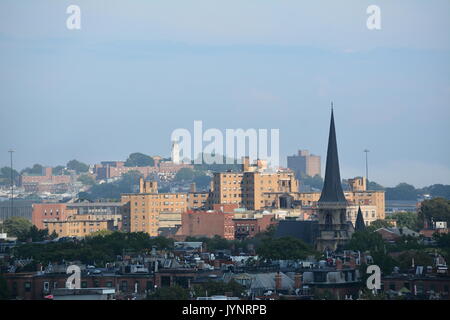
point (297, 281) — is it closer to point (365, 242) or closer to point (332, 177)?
point (365, 242)

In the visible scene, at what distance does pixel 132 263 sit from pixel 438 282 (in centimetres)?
2353

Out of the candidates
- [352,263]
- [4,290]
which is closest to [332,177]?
[352,263]

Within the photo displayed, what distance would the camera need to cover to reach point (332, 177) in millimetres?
169375

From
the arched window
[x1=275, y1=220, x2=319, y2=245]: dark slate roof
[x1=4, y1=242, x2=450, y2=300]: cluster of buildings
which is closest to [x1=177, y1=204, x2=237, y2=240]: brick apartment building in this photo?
[x1=275, y1=220, x2=319, y2=245]: dark slate roof

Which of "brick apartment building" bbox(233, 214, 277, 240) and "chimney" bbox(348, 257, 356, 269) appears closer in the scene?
"chimney" bbox(348, 257, 356, 269)

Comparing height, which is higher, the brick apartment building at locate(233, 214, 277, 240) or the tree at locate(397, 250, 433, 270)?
the brick apartment building at locate(233, 214, 277, 240)

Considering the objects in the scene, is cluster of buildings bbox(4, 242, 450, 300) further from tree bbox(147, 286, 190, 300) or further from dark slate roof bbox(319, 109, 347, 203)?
dark slate roof bbox(319, 109, 347, 203)

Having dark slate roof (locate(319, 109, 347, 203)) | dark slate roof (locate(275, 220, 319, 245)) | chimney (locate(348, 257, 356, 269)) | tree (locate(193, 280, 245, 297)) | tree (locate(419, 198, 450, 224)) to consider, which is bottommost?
tree (locate(193, 280, 245, 297))

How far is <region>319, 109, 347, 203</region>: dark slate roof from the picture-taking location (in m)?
165

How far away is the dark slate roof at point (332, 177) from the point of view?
164875 millimetres

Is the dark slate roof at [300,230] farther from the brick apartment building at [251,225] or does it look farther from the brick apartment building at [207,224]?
the brick apartment building at [207,224]

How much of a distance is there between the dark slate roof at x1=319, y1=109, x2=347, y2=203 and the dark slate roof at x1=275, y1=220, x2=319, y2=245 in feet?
7.86

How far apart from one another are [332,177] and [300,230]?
7442mm
